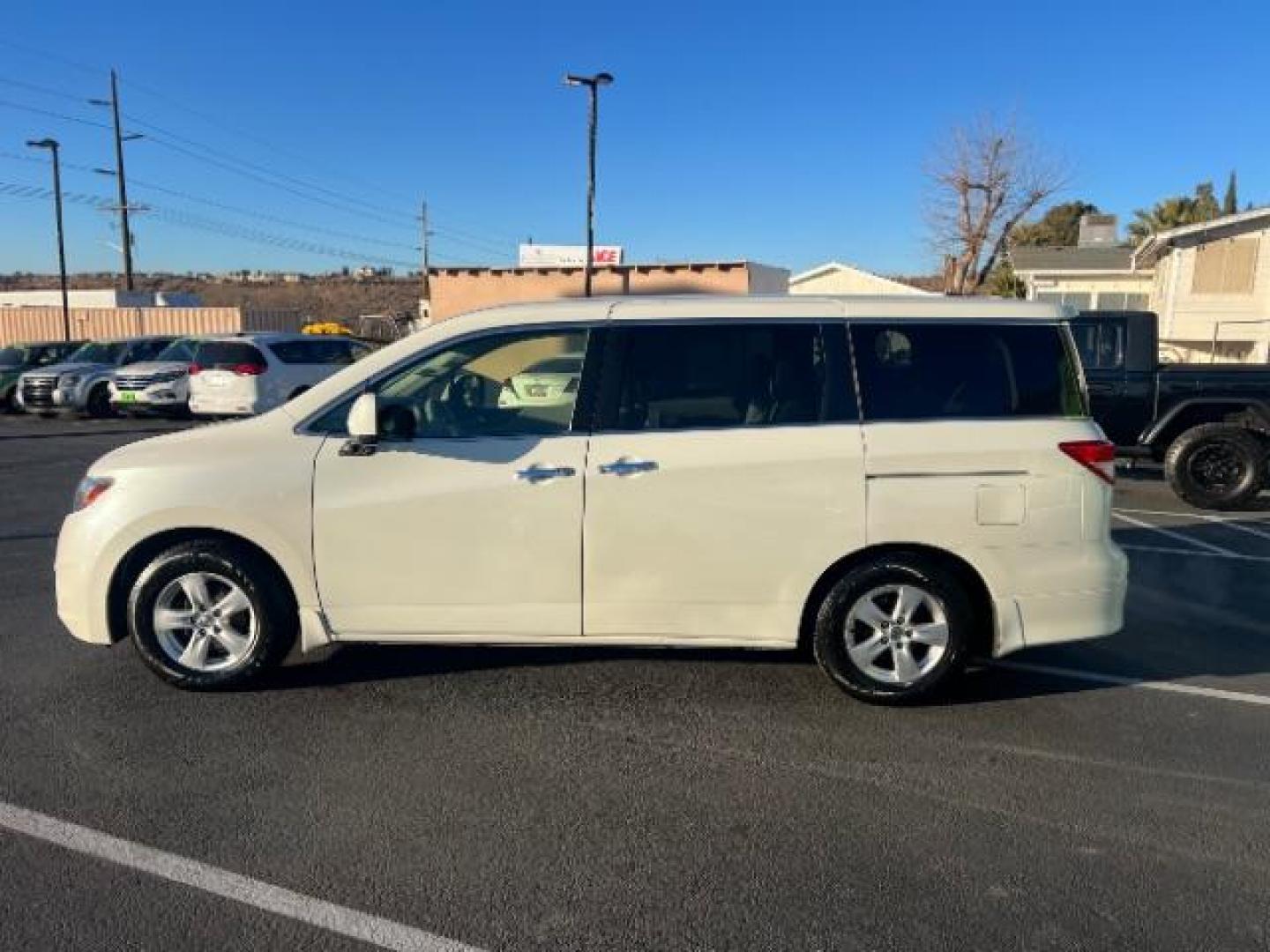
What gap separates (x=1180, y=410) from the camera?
31.1ft

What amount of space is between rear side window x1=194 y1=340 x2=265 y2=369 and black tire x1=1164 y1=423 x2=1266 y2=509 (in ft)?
42.8

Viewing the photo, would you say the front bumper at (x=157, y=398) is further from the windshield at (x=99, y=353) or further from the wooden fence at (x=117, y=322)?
the wooden fence at (x=117, y=322)

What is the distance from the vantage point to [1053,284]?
2841cm

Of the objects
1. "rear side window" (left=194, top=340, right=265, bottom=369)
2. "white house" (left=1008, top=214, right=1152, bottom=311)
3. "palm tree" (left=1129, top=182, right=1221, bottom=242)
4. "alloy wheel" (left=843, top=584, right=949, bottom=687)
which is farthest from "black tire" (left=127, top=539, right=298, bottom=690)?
"palm tree" (left=1129, top=182, right=1221, bottom=242)

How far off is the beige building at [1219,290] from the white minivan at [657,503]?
66.1ft

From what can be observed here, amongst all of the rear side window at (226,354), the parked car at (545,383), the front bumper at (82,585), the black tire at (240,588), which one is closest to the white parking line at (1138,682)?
the parked car at (545,383)

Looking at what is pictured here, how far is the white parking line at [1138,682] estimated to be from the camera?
14.5 feet

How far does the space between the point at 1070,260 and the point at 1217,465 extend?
75.4ft

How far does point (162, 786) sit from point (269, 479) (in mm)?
1336

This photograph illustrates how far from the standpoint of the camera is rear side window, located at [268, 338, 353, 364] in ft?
50.2

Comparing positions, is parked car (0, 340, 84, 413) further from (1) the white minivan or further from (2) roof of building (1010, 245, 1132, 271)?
(2) roof of building (1010, 245, 1132, 271)

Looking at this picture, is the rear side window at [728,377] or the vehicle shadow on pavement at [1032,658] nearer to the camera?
the rear side window at [728,377]

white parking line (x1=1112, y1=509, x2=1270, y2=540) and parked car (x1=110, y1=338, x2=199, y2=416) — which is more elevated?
parked car (x1=110, y1=338, x2=199, y2=416)

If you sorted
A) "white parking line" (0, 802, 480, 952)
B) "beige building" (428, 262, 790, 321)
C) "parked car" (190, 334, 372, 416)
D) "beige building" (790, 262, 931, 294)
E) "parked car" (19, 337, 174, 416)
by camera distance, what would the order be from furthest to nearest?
"beige building" (790, 262, 931, 294)
"beige building" (428, 262, 790, 321)
"parked car" (19, 337, 174, 416)
"parked car" (190, 334, 372, 416)
"white parking line" (0, 802, 480, 952)
